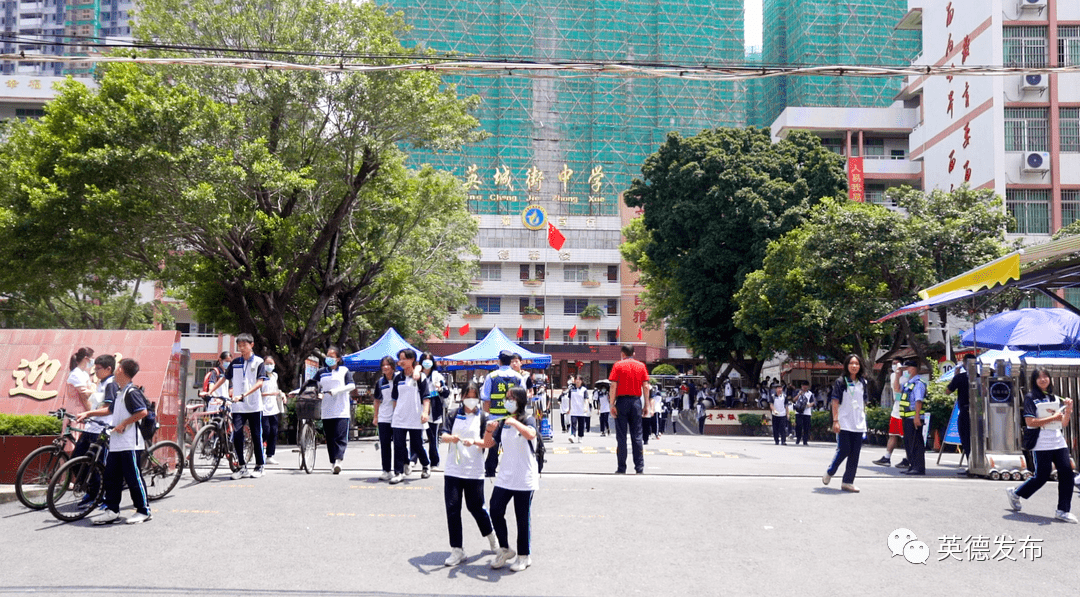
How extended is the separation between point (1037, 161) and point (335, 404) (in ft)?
117

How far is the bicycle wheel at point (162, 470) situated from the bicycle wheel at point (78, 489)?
2.86 feet

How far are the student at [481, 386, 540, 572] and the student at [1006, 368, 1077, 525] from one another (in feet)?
18.7

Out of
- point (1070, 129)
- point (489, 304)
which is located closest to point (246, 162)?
point (1070, 129)

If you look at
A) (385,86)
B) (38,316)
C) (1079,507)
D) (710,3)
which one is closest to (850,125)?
(710,3)

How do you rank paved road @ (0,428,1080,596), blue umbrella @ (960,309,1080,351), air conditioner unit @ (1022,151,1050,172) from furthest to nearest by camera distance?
air conditioner unit @ (1022,151,1050,172) → blue umbrella @ (960,309,1080,351) → paved road @ (0,428,1080,596)

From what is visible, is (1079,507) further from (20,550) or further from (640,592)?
(20,550)

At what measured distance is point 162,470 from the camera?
10273 mm

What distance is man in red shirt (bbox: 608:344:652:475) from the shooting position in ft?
42.3

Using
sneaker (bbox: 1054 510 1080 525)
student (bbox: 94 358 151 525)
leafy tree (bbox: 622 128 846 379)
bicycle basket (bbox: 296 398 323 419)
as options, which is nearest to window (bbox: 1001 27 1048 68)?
leafy tree (bbox: 622 128 846 379)

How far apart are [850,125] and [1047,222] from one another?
1563 cm

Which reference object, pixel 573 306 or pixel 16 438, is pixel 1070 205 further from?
pixel 16 438

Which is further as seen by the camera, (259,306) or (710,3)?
(710,3)

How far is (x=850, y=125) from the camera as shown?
53125mm

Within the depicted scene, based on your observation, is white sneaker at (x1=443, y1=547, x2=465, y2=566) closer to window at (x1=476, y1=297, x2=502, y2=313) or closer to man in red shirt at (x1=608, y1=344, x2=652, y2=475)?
man in red shirt at (x1=608, y1=344, x2=652, y2=475)
